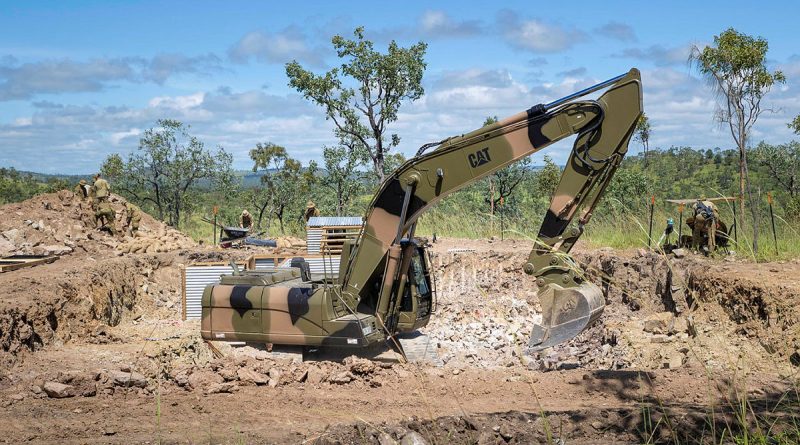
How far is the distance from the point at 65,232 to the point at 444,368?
620 inches

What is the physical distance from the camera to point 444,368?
10688 mm

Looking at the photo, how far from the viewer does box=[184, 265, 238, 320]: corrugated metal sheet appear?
1568 cm

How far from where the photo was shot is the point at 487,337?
14.4 m

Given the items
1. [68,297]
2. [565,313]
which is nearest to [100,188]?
[68,297]

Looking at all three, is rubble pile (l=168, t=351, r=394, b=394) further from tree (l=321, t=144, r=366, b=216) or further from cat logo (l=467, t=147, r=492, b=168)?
tree (l=321, t=144, r=366, b=216)

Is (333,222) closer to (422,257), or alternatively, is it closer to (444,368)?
(422,257)

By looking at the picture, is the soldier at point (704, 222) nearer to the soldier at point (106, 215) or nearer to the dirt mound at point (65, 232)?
the dirt mound at point (65, 232)

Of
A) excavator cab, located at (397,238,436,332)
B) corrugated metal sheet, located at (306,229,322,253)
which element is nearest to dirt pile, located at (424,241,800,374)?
excavator cab, located at (397,238,436,332)

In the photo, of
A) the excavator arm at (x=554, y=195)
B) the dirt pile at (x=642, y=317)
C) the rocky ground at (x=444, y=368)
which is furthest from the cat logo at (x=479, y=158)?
the rocky ground at (x=444, y=368)

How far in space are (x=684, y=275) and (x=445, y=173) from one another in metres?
7.03

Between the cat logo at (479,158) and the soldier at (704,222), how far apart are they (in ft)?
22.4

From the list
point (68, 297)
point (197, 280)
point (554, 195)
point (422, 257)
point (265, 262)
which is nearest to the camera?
point (554, 195)

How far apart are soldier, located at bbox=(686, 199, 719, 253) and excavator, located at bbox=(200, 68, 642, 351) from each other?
18.5ft

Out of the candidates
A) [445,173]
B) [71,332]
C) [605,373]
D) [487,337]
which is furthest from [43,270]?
[605,373]
